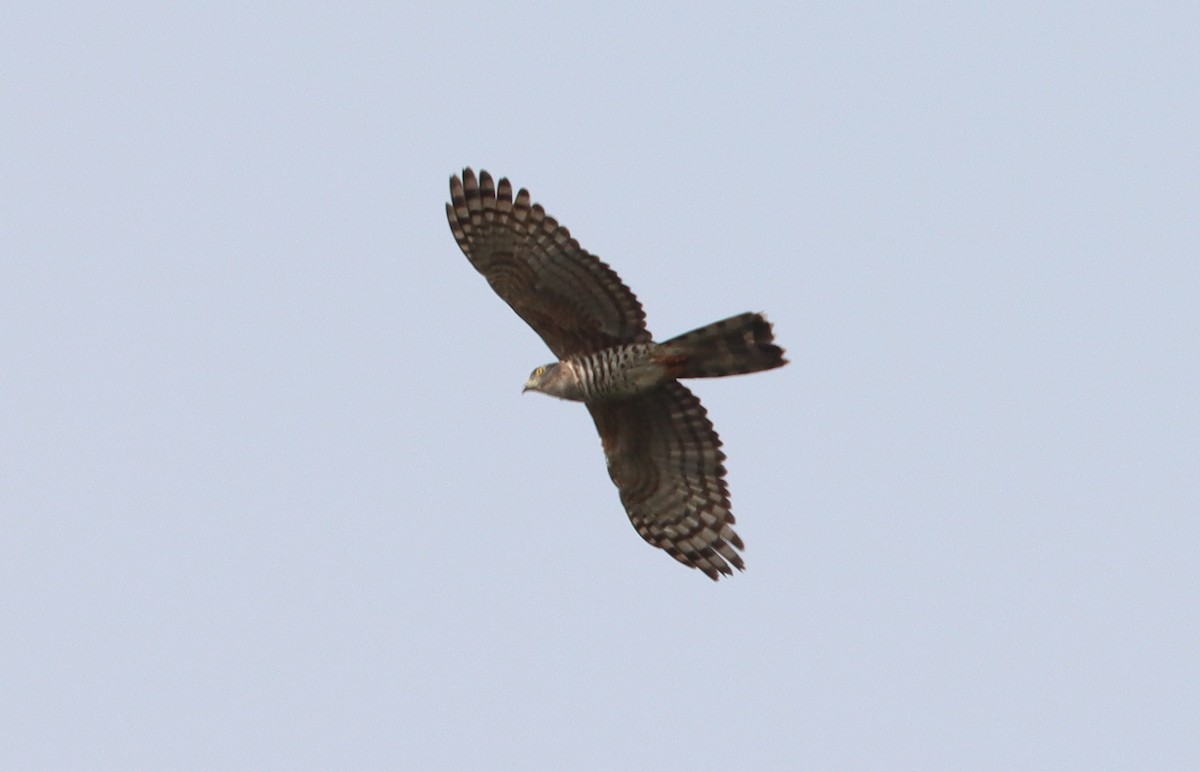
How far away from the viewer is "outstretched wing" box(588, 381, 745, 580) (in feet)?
55.2

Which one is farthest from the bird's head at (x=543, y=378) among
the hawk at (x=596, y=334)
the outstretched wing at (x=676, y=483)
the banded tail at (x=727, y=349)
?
the banded tail at (x=727, y=349)

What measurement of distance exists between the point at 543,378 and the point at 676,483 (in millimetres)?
1657

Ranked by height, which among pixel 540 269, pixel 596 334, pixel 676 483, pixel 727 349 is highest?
pixel 540 269

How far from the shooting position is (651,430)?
16.8 metres

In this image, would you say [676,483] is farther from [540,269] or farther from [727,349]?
[540,269]

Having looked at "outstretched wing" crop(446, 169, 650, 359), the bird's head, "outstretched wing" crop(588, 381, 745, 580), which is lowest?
"outstretched wing" crop(588, 381, 745, 580)

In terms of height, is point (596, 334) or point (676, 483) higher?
point (596, 334)

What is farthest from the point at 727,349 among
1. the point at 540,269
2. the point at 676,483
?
the point at 676,483

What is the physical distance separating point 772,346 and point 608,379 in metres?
1.49

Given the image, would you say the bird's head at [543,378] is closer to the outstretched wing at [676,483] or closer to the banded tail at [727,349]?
the outstretched wing at [676,483]

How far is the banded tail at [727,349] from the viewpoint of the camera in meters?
15.3

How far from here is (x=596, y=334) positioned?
15.9 metres

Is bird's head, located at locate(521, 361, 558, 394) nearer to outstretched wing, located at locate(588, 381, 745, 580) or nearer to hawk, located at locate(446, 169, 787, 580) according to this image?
hawk, located at locate(446, 169, 787, 580)

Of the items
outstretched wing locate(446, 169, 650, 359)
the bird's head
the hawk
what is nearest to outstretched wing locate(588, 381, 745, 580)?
the hawk
